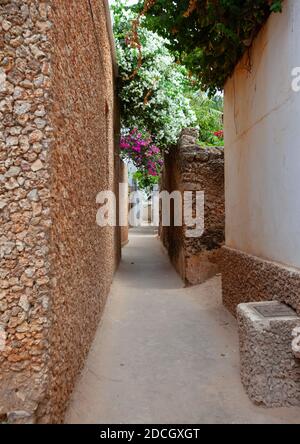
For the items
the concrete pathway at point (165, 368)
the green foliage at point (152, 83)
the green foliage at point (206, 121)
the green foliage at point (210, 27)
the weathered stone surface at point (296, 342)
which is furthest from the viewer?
the green foliage at point (206, 121)

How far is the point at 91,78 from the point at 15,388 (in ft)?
10.4

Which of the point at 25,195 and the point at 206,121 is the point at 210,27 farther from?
the point at 206,121

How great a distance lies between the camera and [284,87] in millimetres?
3127

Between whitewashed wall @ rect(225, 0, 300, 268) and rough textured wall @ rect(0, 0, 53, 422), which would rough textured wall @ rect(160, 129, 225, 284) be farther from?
rough textured wall @ rect(0, 0, 53, 422)

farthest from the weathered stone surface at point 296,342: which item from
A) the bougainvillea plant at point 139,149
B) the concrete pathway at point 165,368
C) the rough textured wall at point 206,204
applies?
the bougainvillea plant at point 139,149

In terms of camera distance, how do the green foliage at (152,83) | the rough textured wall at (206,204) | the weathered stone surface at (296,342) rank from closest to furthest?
1. the weathered stone surface at (296,342)
2. the rough textured wall at (206,204)
3. the green foliage at (152,83)

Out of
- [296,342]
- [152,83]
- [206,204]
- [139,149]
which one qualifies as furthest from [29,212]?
[139,149]

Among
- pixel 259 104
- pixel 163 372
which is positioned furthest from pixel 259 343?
pixel 259 104

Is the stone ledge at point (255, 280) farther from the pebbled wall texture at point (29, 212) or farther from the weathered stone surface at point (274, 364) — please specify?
the pebbled wall texture at point (29, 212)

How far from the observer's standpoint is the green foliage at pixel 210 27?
11.4ft

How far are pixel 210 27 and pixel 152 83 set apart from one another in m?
3.67

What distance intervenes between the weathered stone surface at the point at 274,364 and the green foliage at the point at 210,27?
2601 millimetres

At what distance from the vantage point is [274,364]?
2641 millimetres

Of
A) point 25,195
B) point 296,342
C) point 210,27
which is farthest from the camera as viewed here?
point 210,27
